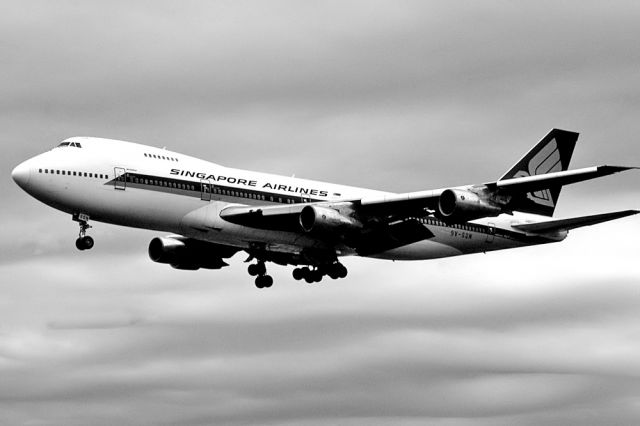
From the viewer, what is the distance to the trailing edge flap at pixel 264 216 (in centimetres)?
6700

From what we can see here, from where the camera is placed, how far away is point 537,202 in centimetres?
8025

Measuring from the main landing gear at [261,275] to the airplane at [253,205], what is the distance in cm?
6

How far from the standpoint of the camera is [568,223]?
244ft

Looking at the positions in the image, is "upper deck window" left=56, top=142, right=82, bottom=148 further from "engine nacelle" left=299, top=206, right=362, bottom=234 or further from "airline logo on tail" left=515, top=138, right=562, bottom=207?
"airline logo on tail" left=515, top=138, right=562, bottom=207

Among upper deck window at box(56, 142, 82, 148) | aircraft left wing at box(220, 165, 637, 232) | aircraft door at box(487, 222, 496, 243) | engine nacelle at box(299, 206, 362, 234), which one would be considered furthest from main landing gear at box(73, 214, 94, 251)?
aircraft door at box(487, 222, 496, 243)

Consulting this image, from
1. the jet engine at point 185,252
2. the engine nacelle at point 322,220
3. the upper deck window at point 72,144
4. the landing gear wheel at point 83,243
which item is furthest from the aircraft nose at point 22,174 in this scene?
the engine nacelle at point 322,220

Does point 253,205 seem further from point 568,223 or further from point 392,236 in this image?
point 568,223

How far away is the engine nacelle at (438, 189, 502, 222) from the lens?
65312mm

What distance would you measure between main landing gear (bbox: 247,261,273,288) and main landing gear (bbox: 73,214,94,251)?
11.9 metres

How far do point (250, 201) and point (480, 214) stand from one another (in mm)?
12041

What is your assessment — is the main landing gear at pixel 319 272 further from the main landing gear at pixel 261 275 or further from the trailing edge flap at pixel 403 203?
the trailing edge flap at pixel 403 203

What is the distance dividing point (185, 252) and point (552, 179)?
73.3ft

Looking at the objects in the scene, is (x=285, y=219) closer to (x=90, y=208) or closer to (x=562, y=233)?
(x=90, y=208)

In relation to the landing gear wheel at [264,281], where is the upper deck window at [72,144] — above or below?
above
